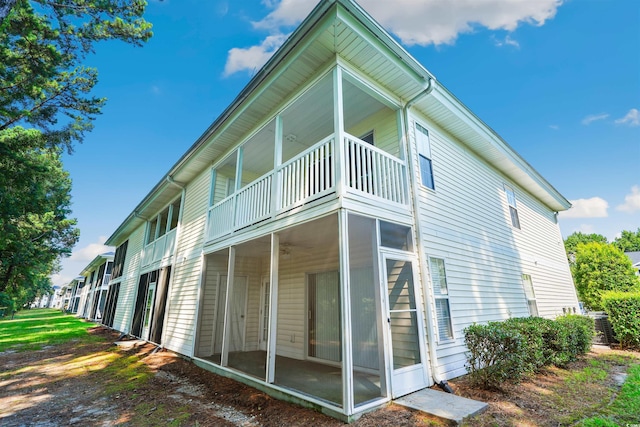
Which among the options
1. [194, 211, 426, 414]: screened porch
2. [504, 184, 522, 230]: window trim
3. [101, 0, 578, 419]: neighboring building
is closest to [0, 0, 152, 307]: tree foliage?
[101, 0, 578, 419]: neighboring building

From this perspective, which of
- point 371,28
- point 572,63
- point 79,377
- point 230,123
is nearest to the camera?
point 371,28

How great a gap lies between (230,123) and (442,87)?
5349mm

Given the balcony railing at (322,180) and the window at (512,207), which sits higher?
the window at (512,207)

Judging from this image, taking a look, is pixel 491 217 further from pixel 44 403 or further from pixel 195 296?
pixel 44 403

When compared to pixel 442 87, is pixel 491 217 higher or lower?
lower

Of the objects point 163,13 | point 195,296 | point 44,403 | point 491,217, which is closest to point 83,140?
point 163,13

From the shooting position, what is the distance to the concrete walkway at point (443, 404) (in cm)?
367

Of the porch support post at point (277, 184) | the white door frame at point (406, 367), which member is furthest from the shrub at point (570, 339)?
the porch support post at point (277, 184)

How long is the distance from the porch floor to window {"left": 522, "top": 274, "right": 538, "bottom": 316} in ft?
21.4

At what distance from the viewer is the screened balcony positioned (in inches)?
191

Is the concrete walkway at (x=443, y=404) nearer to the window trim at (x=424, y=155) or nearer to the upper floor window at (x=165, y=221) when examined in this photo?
the window trim at (x=424, y=155)

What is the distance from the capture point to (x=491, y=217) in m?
8.68

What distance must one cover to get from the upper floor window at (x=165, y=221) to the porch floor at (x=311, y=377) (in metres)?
6.49

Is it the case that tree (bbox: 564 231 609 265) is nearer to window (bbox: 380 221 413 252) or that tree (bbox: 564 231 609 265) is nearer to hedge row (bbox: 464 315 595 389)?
hedge row (bbox: 464 315 595 389)
